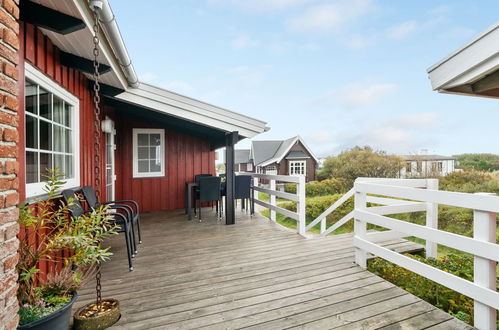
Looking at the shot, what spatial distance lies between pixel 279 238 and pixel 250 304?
5.83ft

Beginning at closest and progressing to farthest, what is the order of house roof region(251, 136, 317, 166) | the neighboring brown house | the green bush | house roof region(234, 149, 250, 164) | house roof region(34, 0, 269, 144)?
1. house roof region(34, 0, 269, 144)
2. the green bush
3. house roof region(251, 136, 317, 166)
4. the neighboring brown house
5. house roof region(234, 149, 250, 164)

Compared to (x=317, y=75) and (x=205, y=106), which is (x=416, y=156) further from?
(x=317, y=75)

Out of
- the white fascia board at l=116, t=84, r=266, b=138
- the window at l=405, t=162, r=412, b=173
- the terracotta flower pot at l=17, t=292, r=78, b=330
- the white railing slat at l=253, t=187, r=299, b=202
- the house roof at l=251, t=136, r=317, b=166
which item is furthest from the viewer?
the house roof at l=251, t=136, r=317, b=166

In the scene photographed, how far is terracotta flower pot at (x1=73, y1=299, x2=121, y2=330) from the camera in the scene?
1583mm

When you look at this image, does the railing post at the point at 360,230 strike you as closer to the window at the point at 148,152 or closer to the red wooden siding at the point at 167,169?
the red wooden siding at the point at 167,169

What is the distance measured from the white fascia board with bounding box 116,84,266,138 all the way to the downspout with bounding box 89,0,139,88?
1.34 feet

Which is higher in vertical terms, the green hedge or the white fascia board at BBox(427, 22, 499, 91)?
the white fascia board at BBox(427, 22, 499, 91)

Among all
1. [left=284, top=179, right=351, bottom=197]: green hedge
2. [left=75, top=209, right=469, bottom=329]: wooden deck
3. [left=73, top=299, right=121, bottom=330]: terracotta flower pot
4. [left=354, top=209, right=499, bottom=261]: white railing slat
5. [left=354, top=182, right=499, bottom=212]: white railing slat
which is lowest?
[left=284, top=179, right=351, bottom=197]: green hedge

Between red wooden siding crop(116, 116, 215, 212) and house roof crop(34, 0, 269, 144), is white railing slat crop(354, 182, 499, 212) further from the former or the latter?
red wooden siding crop(116, 116, 215, 212)

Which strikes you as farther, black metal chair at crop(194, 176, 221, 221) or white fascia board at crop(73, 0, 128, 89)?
black metal chair at crop(194, 176, 221, 221)

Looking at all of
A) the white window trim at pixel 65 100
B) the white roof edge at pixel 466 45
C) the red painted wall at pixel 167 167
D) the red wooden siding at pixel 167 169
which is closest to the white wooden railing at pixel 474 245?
the white roof edge at pixel 466 45

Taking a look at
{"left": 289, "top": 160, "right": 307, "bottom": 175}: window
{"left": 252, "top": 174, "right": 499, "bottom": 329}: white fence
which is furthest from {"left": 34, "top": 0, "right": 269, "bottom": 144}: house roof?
{"left": 289, "top": 160, "right": 307, "bottom": 175}: window

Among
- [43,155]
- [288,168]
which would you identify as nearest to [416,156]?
[288,168]

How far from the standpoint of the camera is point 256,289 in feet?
7.04
